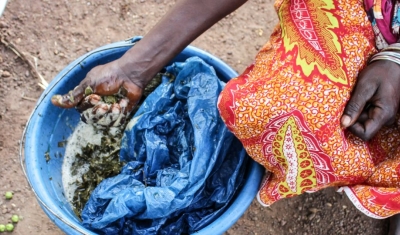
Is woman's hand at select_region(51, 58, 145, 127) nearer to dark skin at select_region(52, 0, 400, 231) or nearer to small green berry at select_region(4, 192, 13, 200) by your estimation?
dark skin at select_region(52, 0, 400, 231)

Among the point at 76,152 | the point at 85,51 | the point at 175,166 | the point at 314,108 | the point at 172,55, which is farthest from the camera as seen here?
the point at 85,51

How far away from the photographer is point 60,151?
55.6 inches

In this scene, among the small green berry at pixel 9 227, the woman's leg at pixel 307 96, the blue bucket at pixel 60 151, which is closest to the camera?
the woman's leg at pixel 307 96

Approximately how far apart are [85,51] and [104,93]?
724 mm

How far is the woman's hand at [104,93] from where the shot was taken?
1.12 metres

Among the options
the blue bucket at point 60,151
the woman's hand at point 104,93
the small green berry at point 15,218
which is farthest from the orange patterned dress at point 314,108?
the small green berry at point 15,218

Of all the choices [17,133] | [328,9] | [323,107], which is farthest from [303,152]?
[17,133]

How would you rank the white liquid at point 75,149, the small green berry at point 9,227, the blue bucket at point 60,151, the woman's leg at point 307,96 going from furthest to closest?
the small green berry at point 9,227, the white liquid at point 75,149, the blue bucket at point 60,151, the woman's leg at point 307,96

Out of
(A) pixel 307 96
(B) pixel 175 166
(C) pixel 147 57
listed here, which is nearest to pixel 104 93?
(C) pixel 147 57

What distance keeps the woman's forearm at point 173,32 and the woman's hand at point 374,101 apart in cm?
37

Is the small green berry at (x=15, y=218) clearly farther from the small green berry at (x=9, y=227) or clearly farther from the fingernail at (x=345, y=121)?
the fingernail at (x=345, y=121)

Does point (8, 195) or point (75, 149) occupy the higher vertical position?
point (75, 149)

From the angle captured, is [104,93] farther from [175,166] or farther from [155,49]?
[175,166]

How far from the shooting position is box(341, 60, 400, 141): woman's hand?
3.46 feet
